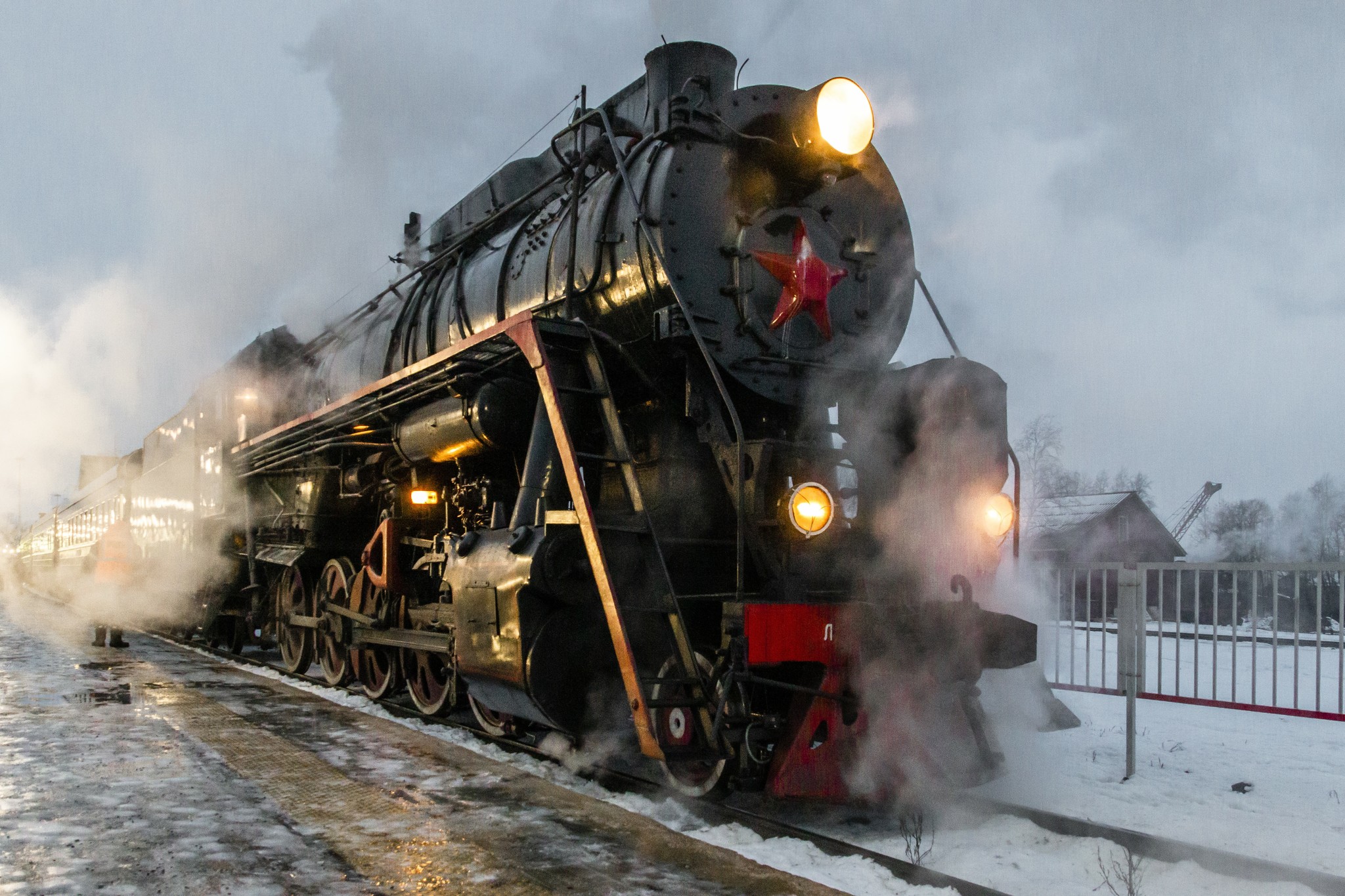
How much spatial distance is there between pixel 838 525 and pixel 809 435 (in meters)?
0.67

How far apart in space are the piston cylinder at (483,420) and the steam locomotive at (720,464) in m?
0.01

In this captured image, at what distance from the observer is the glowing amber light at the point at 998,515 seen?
4469 mm

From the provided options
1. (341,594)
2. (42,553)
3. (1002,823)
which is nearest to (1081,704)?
(1002,823)

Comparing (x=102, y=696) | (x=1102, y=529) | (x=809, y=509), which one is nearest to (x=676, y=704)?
(x=809, y=509)

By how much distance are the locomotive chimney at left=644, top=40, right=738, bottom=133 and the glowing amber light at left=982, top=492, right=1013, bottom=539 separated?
2.26 meters

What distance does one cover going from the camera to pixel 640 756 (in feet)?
17.1

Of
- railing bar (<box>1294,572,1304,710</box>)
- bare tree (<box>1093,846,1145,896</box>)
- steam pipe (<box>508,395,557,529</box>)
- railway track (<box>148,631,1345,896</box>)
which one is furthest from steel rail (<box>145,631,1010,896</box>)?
railing bar (<box>1294,572,1304,710</box>)

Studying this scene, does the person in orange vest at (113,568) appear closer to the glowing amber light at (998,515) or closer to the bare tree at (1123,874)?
the glowing amber light at (998,515)

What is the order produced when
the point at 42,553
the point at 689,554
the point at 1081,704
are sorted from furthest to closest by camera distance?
1. the point at 42,553
2. the point at 1081,704
3. the point at 689,554

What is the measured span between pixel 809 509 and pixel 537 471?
1.26m

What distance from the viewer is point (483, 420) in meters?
4.89

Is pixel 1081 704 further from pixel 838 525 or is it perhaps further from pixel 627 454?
→ pixel 627 454

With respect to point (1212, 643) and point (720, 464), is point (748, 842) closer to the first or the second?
point (720, 464)

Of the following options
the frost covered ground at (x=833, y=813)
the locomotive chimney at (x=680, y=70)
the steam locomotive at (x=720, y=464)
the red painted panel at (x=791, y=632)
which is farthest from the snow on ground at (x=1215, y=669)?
the locomotive chimney at (x=680, y=70)
